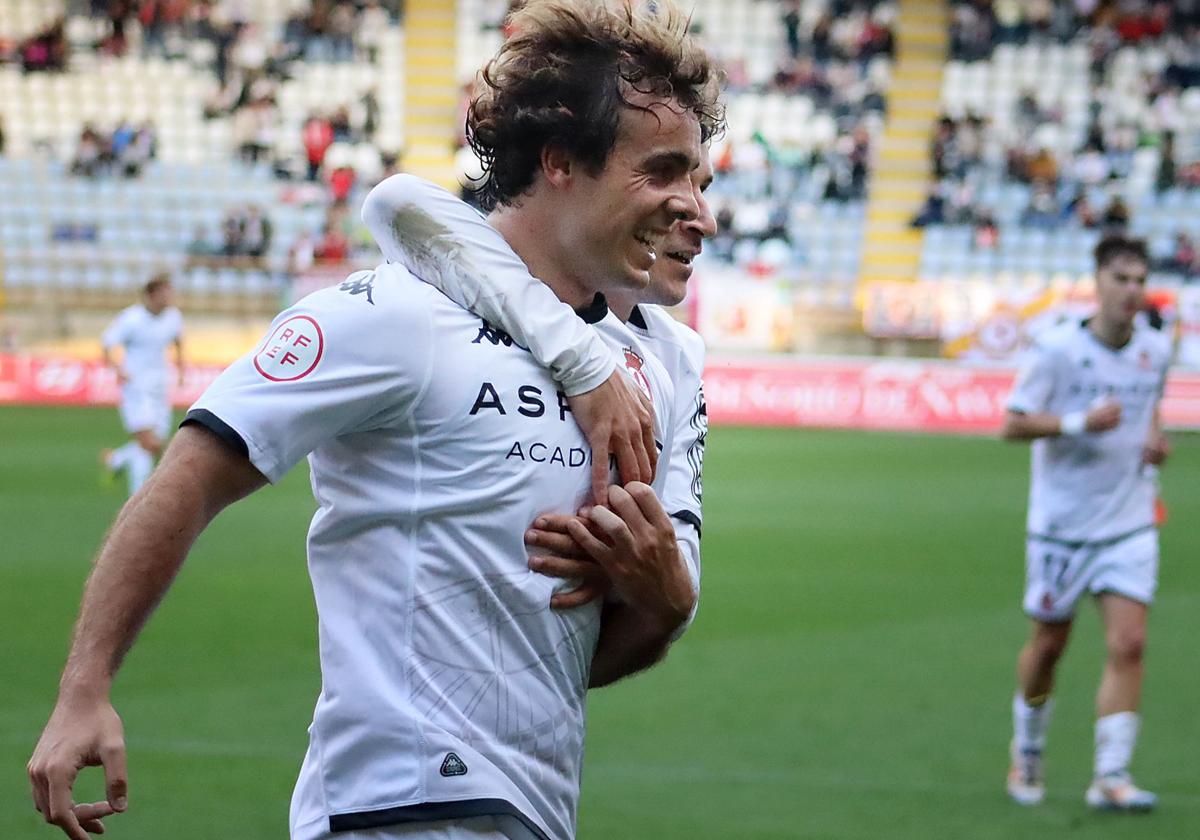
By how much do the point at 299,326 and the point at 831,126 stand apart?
88.5ft

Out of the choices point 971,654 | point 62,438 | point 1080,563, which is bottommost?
point 62,438

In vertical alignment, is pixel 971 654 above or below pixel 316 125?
below

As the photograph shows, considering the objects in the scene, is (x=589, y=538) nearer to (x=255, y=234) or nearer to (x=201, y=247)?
(x=255, y=234)

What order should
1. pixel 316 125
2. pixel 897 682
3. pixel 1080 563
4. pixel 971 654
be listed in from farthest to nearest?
pixel 316 125 → pixel 971 654 → pixel 897 682 → pixel 1080 563

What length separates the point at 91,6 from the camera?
Answer: 2889 centimetres

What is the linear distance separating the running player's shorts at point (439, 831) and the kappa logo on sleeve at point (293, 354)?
65cm

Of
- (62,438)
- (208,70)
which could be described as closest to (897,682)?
(62,438)

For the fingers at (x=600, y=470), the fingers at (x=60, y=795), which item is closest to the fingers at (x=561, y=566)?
the fingers at (x=600, y=470)

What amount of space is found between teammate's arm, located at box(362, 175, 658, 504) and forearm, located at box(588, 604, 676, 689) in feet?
0.81

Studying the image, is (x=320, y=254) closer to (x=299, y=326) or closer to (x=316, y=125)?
(x=316, y=125)

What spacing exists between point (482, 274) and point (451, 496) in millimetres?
351

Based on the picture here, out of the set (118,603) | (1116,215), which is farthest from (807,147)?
(118,603)

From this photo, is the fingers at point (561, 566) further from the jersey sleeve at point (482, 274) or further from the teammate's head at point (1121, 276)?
the teammate's head at point (1121, 276)

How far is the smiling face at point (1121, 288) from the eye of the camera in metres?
6.48
